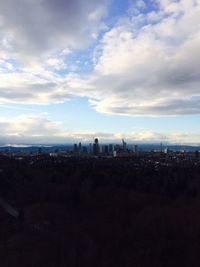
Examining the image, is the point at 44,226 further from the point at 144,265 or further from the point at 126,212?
the point at 144,265

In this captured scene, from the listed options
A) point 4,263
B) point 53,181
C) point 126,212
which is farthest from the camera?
point 53,181

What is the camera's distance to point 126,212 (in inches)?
1336

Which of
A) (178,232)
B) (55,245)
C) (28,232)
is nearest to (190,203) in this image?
(178,232)

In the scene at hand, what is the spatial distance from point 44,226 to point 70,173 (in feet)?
94.8

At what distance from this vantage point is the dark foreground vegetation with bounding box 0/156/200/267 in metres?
20.3

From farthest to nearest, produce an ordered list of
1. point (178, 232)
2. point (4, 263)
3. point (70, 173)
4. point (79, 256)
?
point (70, 173)
point (178, 232)
point (79, 256)
point (4, 263)

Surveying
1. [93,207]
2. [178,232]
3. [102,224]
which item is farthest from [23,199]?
[178,232]

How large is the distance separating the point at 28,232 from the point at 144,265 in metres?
10.5

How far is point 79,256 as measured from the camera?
66.3 feet

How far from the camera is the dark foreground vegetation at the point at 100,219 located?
66.6 feet

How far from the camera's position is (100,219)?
3177 cm

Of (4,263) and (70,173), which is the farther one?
(70,173)

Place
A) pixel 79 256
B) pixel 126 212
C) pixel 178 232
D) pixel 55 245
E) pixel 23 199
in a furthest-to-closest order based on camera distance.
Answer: pixel 23 199, pixel 126 212, pixel 178 232, pixel 55 245, pixel 79 256

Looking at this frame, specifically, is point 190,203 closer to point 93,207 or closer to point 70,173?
point 93,207
